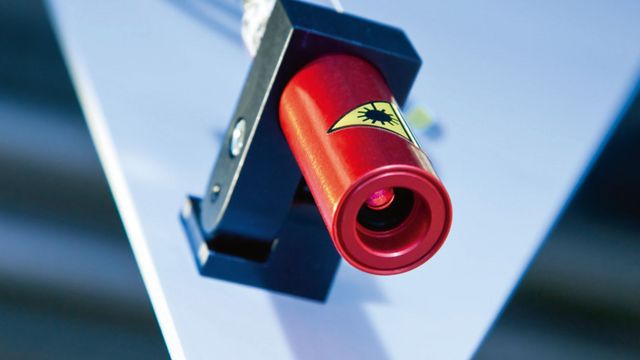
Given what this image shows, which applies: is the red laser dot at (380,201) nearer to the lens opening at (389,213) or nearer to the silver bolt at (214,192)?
the lens opening at (389,213)

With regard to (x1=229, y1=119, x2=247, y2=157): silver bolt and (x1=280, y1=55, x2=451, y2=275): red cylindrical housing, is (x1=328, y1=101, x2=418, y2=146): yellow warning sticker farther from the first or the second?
(x1=229, y1=119, x2=247, y2=157): silver bolt

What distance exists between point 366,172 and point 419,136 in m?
0.43

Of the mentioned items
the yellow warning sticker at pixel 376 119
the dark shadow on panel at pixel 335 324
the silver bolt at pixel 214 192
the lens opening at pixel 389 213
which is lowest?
the dark shadow on panel at pixel 335 324

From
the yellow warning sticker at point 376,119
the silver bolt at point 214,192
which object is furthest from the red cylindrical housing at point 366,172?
the silver bolt at point 214,192

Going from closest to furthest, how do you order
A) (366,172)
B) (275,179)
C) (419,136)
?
(366,172), (275,179), (419,136)

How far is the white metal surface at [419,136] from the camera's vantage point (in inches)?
27.1

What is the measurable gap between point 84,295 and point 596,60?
2.15ft

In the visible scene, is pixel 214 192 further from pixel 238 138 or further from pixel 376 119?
pixel 376 119

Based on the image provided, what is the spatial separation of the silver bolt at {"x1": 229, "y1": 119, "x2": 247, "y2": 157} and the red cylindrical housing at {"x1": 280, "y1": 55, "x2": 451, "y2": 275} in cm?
8

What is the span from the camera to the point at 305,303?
2.37 ft

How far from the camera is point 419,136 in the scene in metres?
0.92

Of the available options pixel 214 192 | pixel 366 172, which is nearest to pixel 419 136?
pixel 214 192

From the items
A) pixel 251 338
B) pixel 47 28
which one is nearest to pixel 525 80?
pixel 251 338

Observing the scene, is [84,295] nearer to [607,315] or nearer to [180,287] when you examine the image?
[180,287]
